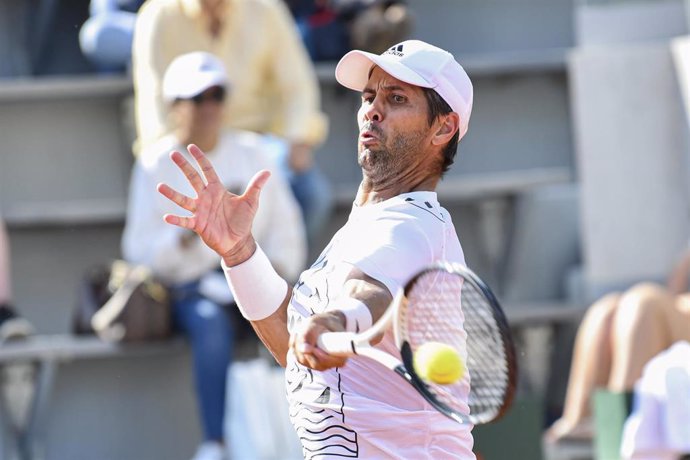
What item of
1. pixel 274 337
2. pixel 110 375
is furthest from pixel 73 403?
pixel 274 337

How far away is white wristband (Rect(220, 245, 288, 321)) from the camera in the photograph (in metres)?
3.32

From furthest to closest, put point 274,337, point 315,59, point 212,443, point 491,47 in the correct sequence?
point 491,47, point 315,59, point 212,443, point 274,337

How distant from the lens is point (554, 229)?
7.71m

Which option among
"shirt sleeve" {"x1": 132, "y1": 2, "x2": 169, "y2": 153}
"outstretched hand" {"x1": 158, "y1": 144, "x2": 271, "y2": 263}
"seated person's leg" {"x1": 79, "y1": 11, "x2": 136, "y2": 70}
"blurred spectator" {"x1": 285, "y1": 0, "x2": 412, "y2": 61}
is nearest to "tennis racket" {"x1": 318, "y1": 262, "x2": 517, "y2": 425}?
"outstretched hand" {"x1": 158, "y1": 144, "x2": 271, "y2": 263}

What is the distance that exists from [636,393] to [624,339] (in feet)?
2.85

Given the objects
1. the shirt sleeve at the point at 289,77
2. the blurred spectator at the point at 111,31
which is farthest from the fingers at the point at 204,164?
the blurred spectator at the point at 111,31

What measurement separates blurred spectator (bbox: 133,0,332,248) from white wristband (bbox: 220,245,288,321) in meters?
3.47

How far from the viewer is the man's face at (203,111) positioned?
6.41 m

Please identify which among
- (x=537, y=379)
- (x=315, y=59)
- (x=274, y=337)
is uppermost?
(x=274, y=337)

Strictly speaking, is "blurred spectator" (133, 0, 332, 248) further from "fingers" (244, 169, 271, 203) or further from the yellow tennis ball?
the yellow tennis ball

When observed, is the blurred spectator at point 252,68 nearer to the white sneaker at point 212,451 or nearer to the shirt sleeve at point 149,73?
the shirt sleeve at point 149,73

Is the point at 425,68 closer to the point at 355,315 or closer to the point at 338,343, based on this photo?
the point at 355,315

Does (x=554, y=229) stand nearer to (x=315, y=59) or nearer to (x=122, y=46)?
(x=315, y=59)

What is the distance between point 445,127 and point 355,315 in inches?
23.1
